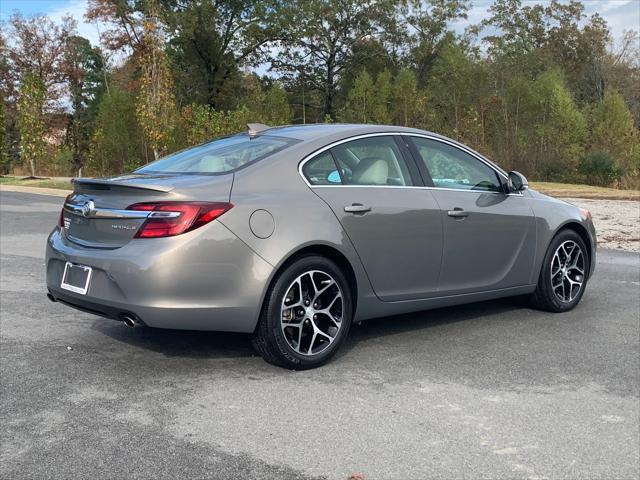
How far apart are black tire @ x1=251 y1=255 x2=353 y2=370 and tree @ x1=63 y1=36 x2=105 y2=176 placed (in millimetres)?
38965

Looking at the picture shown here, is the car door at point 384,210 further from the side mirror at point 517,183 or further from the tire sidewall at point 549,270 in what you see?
the tire sidewall at point 549,270

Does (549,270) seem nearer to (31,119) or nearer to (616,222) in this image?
(616,222)

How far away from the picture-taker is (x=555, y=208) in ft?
19.9

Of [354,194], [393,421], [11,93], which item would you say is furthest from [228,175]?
[11,93]

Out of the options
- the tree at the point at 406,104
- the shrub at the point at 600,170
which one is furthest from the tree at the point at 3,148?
the shrub at the point at 600,170

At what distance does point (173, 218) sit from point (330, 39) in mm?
47010

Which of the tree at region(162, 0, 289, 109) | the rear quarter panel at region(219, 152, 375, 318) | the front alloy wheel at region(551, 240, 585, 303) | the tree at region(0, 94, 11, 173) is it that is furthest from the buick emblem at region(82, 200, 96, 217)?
the tree at region(162, 0, 289, 109)

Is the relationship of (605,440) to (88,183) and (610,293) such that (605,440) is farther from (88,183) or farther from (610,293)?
(610,293)

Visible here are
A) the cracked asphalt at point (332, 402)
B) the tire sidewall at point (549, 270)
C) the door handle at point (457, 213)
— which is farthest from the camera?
the tire sidewall at point (549, 270)

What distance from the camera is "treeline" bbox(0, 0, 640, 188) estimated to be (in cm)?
2777

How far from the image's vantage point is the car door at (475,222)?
16.9 ft

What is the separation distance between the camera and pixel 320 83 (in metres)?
50.3

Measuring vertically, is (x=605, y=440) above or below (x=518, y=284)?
below

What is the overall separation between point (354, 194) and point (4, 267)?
204 inches
